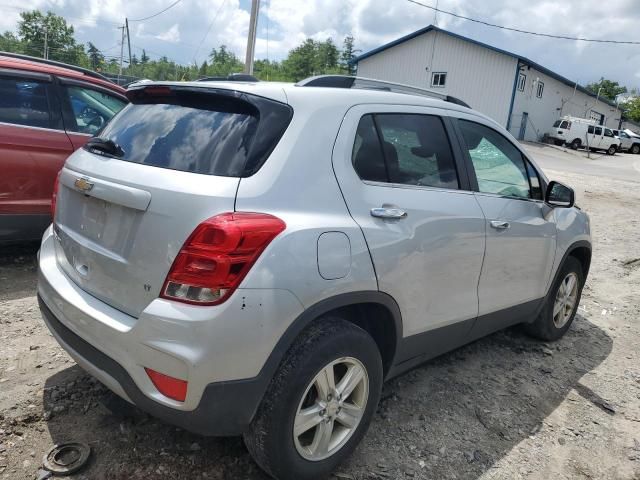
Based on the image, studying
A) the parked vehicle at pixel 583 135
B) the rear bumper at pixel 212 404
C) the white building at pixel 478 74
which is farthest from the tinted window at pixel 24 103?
the parked vehicle at pixel 583 135

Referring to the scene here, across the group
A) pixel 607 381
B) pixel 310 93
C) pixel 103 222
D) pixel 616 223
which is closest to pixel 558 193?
pixel 607 381

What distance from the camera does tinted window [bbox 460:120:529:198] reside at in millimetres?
3178

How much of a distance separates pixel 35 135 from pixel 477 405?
4198 mm

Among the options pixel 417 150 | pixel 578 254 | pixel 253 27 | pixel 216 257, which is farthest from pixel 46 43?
pixel 216 257

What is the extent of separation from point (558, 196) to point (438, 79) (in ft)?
112

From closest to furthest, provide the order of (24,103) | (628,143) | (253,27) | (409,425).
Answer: (409,425) → (24,103) → (253,27) → (628,143)

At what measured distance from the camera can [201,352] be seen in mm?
1862

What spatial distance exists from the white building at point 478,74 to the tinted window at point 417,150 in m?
30.5

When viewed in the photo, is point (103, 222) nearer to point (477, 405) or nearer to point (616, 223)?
point (477, 405)

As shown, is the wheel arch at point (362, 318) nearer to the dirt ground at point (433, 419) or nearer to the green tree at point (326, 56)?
the dirt ground at point (433, 419)

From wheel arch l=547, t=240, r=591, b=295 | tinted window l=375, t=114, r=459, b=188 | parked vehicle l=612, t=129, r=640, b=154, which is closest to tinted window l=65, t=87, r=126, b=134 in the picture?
tinted window l=375, t=114, r=459, b=188

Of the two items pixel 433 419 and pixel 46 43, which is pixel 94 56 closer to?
pixel 46 43

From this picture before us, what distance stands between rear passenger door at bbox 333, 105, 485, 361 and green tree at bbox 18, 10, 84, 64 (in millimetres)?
91615

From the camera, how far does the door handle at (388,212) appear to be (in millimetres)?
2365
